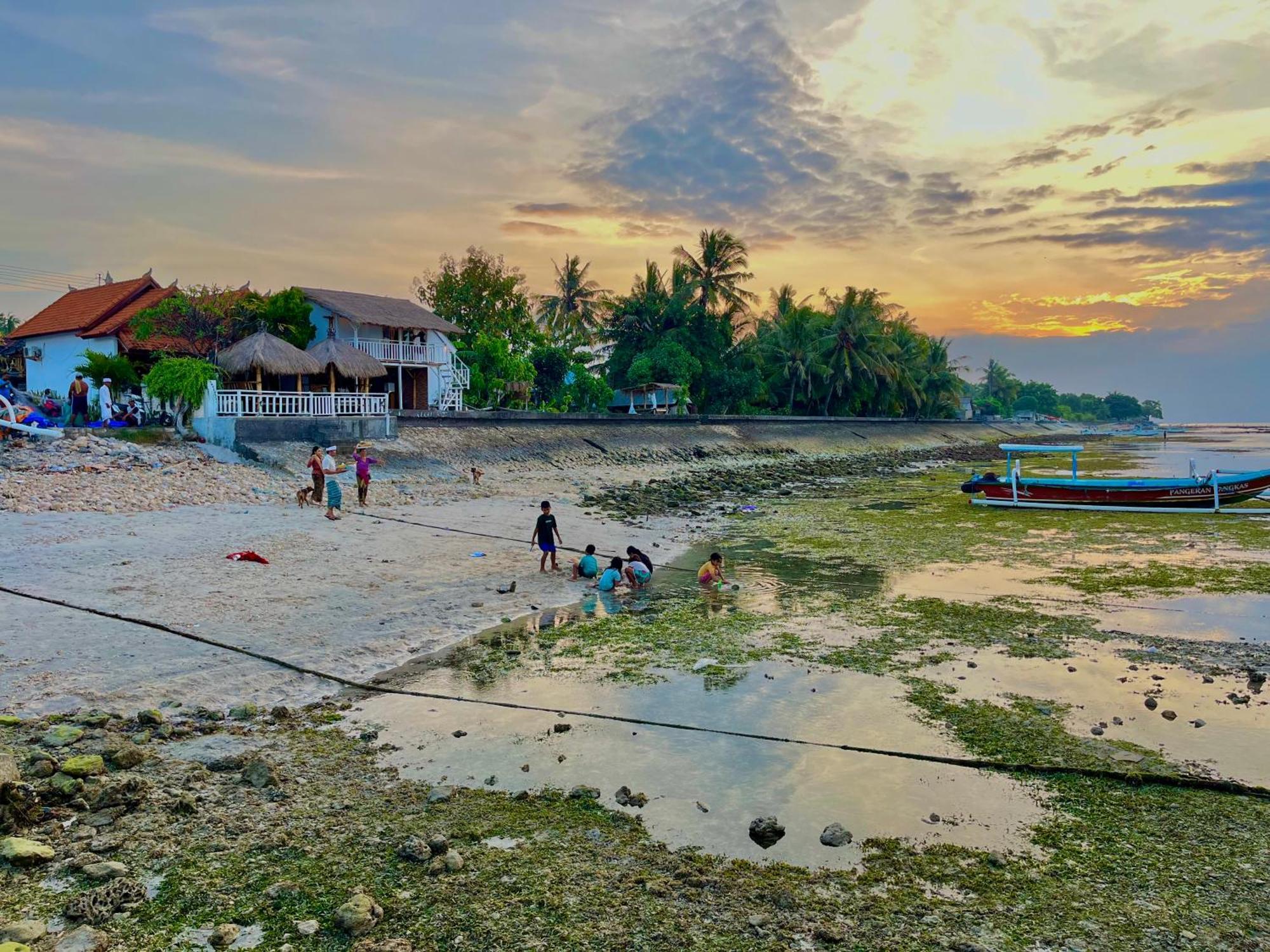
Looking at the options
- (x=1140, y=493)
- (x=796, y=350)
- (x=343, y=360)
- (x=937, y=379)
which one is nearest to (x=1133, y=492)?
(x=1140, y=493)

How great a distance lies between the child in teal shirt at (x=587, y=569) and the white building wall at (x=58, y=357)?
28987 millimetres

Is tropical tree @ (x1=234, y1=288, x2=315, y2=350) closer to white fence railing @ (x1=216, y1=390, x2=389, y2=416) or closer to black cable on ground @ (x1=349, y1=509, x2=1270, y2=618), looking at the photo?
white fence railing @ (x1=216, y1=390, x2=389, y2=416)

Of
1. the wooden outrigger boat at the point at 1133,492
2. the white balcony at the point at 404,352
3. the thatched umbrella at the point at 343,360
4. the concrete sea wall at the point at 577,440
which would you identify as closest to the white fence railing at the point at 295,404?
the concrete sea wall at the point at 577,440

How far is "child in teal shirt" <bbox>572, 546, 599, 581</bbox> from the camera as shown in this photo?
13797 millimetres

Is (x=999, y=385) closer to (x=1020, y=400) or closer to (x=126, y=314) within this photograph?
(x=1020, y=400)

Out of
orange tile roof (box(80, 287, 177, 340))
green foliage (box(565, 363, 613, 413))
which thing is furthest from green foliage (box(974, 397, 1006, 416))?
orange tile roof (box(80, 287, 177, 340))

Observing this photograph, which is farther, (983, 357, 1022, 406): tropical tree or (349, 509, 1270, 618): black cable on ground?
(983, 357, 1022, 406): tropical tree

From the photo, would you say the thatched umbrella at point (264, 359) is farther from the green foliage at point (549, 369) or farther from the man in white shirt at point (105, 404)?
the green foliage at point (549, 369)

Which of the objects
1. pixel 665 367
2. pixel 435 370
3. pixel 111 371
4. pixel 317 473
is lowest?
pixel 317 473

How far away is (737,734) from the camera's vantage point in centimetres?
693

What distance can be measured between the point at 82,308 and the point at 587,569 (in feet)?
115

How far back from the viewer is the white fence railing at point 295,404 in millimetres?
25406

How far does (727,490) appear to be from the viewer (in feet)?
99.0

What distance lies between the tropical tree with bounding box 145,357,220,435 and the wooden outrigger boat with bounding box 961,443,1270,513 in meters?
25.6
